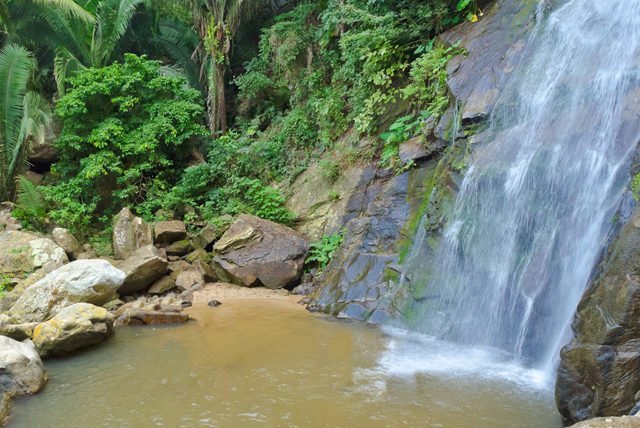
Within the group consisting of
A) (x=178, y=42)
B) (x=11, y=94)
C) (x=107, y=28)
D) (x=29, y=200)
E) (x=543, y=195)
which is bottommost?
(x=29, y=200)

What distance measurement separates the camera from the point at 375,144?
11.5 meters

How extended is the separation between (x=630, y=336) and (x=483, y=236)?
3595mm

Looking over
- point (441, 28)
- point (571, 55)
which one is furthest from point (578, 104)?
point (441, 28)

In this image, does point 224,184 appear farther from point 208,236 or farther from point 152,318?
point 152,318

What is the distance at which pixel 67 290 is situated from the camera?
28.2 ft

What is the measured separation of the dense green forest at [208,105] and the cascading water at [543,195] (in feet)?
7.18

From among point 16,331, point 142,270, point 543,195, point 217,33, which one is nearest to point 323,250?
point 142,270

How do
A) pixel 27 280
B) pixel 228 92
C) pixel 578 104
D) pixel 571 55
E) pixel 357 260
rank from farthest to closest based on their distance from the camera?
pixel 228 92, pixel 27 280, pixel 357 260, pixel 571 55, pixel 578 104

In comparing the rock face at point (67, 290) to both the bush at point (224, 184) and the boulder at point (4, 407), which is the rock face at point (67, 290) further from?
the bush at point (224, 184)

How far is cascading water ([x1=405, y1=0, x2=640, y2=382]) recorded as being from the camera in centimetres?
653

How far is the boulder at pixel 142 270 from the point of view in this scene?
1054 centimetres

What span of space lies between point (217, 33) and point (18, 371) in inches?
488

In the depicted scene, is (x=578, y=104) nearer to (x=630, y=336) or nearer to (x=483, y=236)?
(x=483, y=236)

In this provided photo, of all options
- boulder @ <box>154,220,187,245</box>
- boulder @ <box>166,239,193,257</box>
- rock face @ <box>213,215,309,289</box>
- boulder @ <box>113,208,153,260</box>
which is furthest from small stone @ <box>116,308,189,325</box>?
boulder @ <box>154,220,187,245</box>
